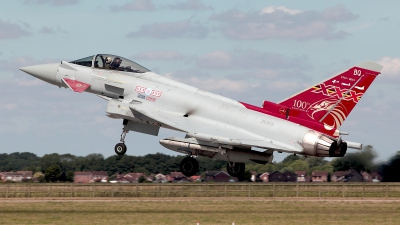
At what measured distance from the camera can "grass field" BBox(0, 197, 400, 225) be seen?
30.0 metres

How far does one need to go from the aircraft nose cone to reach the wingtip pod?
39.9ft

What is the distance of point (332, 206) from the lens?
3509 cm

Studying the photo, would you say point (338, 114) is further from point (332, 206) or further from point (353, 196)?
point (353, 196)

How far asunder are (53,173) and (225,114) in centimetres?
2013

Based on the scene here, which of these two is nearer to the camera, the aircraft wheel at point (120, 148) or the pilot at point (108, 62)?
the aircraft wheel at point (120, 148)

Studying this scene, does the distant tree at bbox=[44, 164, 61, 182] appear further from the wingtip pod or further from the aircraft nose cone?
the wingtip pod

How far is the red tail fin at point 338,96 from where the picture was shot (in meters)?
33.1

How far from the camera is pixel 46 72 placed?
3603 centimetres

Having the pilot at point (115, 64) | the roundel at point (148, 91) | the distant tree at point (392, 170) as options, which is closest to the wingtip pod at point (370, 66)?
the roundel at point (148, 91)

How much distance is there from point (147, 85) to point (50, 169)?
18447 mm

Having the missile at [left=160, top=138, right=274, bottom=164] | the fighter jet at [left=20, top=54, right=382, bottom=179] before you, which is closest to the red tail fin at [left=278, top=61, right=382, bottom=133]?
the fighter jet at [left=20, top=54, right=382, bottom=179]

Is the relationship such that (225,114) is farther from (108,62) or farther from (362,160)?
(362,160)

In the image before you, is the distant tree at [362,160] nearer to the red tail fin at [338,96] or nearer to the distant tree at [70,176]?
the red tail fin at [338,96]

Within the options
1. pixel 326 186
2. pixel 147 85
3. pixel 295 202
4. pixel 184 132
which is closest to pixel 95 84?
pixel 147 85
